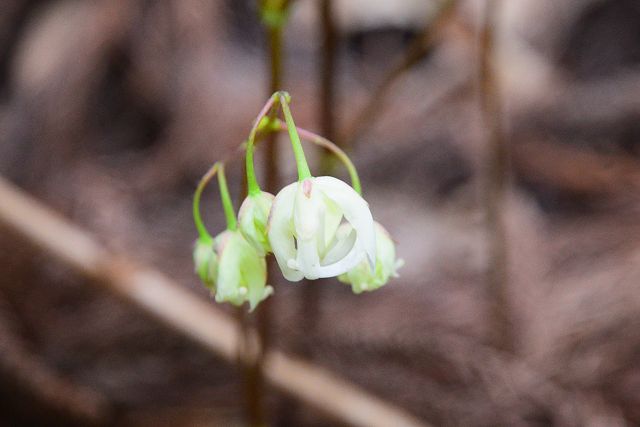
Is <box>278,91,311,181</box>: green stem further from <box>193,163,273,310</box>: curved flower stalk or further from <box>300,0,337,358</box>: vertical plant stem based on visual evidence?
<box>300,0,337,358</box>: vertical plant stem

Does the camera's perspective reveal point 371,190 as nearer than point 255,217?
No

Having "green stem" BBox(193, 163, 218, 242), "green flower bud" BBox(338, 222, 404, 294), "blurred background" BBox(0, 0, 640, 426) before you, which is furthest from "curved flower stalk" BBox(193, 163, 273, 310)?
"blurred background" BBox(0, 0, 640, 426)

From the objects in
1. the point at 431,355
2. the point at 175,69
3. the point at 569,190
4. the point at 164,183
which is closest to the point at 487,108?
the point at 431,355

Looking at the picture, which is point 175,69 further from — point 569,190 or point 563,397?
point 563,397

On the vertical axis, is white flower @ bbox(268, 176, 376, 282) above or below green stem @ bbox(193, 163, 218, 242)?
below

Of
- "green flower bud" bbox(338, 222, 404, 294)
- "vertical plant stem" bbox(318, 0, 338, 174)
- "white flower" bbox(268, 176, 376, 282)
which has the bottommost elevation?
"white flower" bbox(268, 176, 376, 282)

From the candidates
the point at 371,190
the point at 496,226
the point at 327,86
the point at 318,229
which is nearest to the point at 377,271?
the point at 318,229

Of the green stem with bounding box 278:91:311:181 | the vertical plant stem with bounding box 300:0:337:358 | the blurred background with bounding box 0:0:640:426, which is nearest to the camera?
the green stem with bounding box 278:91:311:181

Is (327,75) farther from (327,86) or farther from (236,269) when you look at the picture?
(236,269)
